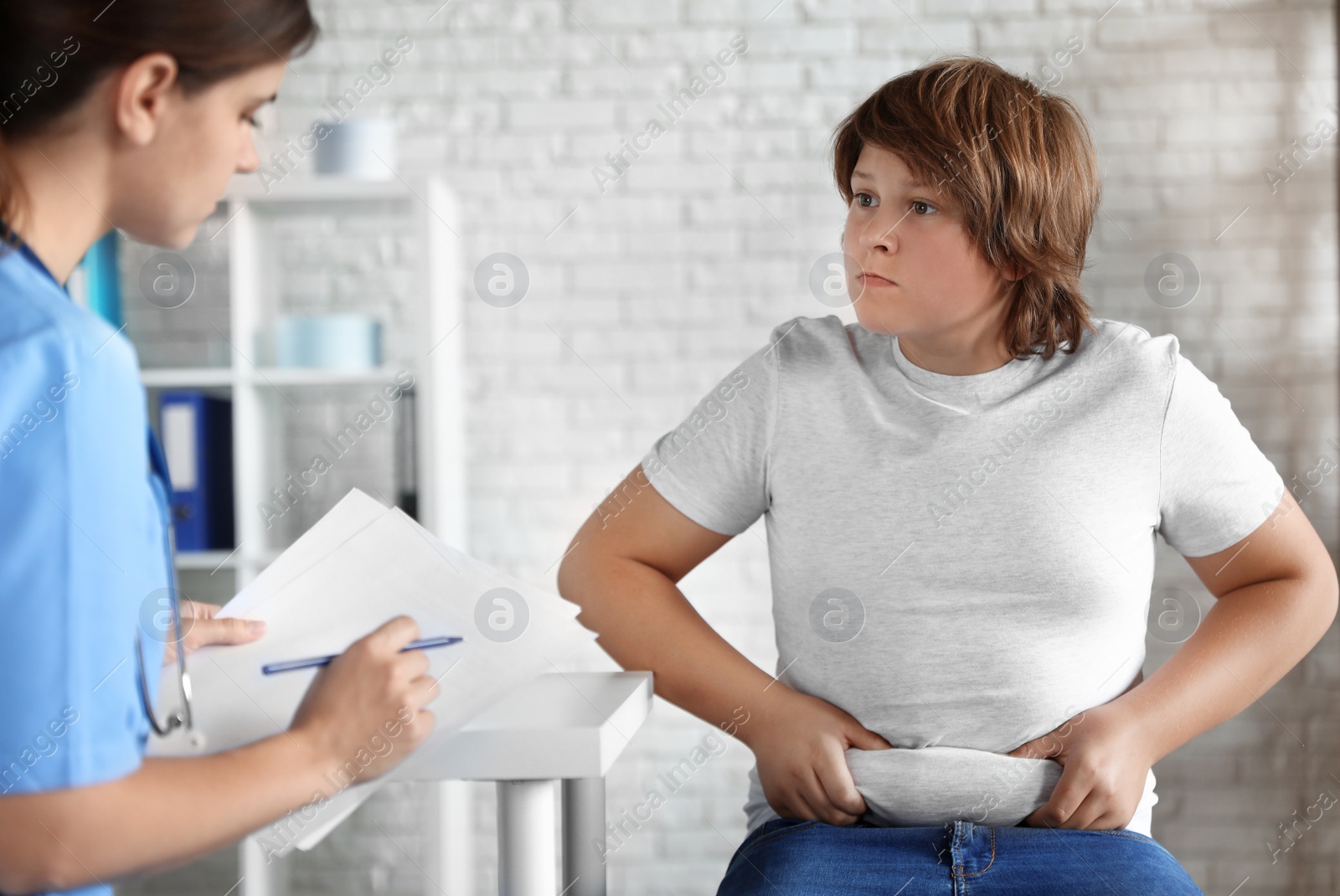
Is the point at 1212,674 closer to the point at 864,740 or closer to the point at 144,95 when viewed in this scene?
the point at 864,740

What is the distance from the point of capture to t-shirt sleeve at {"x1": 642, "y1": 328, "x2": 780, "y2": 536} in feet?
3.99

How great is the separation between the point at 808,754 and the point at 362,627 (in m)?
0.52

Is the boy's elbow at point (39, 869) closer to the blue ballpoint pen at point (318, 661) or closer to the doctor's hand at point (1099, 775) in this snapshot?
the blue ballpoint pen at point (318, 661)

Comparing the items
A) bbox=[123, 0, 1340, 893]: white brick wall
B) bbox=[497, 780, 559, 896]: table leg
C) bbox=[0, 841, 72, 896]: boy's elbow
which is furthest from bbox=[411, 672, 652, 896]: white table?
bbox=[123, 0, 1340, 893]: white brick wall

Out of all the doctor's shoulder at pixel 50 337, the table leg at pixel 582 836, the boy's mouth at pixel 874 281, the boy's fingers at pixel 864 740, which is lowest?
the table leg at pixel 582 836

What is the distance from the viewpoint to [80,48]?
2.06 feet

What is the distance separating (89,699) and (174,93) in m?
0.38

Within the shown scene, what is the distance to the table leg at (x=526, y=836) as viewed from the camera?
2.66ft

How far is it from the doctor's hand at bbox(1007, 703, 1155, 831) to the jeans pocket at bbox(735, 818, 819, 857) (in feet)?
0.75

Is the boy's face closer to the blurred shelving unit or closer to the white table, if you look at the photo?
the white table

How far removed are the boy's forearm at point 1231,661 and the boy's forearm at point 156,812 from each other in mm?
842

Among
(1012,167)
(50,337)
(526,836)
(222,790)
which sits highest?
(1012,167)

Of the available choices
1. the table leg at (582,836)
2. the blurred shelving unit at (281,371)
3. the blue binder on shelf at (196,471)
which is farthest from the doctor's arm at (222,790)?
the blue binder on shelf at (196,471)

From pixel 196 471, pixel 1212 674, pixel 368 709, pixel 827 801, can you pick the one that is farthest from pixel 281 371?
pixel 1212 674
